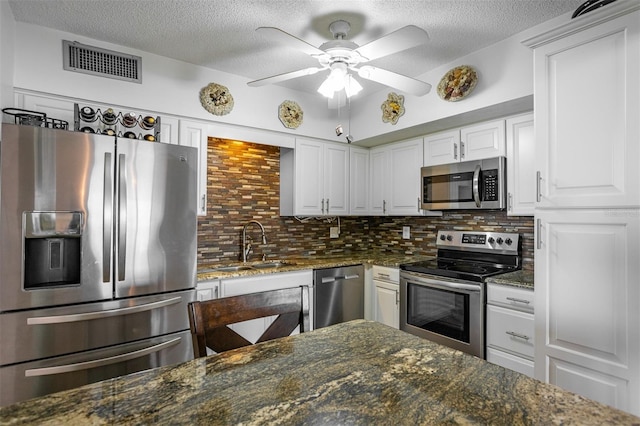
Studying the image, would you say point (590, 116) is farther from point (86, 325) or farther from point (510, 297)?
point (86, 325)

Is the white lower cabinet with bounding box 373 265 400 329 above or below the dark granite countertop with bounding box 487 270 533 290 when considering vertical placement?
below

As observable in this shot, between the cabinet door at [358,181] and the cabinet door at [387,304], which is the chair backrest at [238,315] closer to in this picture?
the cabinet door at [387,304]

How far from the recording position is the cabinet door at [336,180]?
3615 millimetres

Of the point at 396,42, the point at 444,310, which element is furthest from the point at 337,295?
the point at 396,42

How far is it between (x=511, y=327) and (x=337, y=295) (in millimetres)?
1444

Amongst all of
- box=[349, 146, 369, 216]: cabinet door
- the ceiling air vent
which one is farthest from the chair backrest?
box=[349, 146, 369, 216]: cabinet door

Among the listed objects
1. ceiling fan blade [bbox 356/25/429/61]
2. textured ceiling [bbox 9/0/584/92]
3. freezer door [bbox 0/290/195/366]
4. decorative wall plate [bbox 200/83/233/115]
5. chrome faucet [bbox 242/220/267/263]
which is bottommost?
freezer door [bbox 0/290/195/366]

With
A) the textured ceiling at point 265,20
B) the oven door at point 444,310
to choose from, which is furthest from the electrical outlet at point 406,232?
the textured ceiling at point 265,20

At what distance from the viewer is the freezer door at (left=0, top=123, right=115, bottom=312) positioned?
1785mm

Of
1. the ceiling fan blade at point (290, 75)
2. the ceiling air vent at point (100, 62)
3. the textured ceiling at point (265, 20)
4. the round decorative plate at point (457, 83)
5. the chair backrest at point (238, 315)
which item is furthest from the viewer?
the round decorative plate at point (457, 83)

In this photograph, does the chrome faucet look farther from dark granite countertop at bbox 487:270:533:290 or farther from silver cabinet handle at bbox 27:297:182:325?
dark granite countertop at bbox 487:270:533:290

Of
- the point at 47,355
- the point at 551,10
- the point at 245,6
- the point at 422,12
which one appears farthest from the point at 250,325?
the point at 551,10

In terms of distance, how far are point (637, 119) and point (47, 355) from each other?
3075 millimetres

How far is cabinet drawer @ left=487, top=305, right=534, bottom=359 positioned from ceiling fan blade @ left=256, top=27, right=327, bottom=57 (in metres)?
2.00
